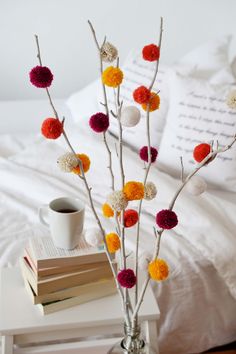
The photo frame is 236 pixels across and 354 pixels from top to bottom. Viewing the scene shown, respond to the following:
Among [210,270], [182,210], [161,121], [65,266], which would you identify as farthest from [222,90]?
[65,266]

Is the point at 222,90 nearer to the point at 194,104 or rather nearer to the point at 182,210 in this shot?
the point at 194,104

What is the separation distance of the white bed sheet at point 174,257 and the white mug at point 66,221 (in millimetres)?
340

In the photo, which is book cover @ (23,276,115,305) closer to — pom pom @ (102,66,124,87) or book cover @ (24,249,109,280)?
book cover @ (24,249,109,280)

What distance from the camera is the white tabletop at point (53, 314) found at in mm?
1161

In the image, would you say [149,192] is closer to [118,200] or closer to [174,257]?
[118,200]

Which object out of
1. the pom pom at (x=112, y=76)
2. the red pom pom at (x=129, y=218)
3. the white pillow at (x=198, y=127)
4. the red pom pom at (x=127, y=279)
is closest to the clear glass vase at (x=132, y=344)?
the red pom pom at (x=127, y=279)

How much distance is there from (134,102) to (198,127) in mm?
327

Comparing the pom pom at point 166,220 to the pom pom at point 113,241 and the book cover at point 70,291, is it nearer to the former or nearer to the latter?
the pom pom at point 113,241

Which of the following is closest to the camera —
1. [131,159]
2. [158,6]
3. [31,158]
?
[131,159]

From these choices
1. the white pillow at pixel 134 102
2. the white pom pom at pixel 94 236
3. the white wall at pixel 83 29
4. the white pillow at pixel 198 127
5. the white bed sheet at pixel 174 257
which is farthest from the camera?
the white wall at pixel 83 29

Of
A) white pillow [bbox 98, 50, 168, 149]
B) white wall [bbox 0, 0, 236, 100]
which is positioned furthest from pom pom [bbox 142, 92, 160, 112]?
white wall [bbox 0, 0, 236, 100]

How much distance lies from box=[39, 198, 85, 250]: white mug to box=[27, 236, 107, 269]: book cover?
16mm

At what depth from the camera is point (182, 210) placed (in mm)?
1670

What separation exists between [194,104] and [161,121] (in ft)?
0.71
